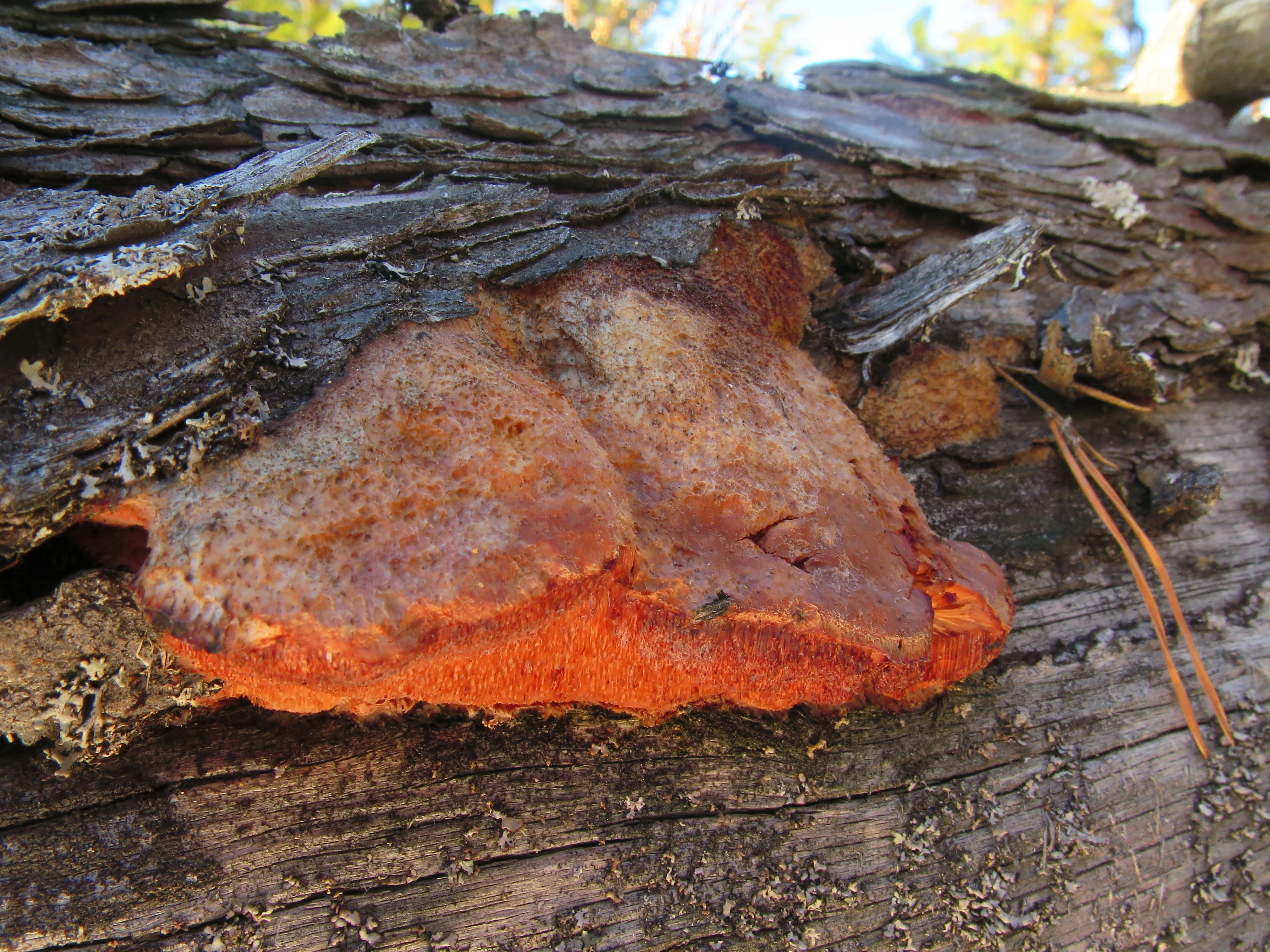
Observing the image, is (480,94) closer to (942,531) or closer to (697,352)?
(697,352)

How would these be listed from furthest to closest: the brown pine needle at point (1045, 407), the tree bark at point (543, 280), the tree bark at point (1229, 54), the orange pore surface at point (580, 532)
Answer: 1. the tree bark at point (1229, 54)
2. the brown pine needle at point (1045, 407)
3. the tree bark at point (543, 280)
4. the orange pore surface at point (580, 532)

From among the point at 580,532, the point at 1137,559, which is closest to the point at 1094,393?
the point at 1137,559

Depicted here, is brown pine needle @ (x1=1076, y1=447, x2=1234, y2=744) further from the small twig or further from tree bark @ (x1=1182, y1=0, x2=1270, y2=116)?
tree bark @ (x1=1182, y1=0, x2=1270, y2=116)

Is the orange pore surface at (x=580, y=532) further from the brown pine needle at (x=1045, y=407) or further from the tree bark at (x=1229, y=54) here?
the tree bark at (x=1229, y=54)

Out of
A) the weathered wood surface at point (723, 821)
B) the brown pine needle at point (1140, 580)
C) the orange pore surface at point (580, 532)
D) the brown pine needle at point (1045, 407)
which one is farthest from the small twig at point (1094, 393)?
the orange pore surface at point (580, 532)

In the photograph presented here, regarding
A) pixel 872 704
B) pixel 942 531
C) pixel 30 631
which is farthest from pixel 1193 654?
pixel 30 631

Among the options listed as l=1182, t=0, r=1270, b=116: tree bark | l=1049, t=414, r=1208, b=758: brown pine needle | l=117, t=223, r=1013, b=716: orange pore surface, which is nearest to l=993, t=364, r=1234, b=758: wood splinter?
l=1049, t=414, r=1208, b=758: brown pine needle

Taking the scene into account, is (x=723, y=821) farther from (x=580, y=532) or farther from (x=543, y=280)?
(x=543, y=280)
